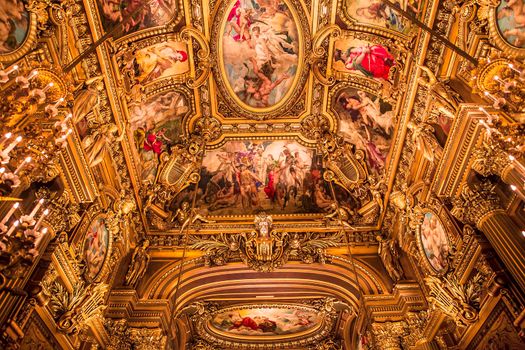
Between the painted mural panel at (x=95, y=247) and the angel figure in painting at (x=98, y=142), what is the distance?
4.22ft

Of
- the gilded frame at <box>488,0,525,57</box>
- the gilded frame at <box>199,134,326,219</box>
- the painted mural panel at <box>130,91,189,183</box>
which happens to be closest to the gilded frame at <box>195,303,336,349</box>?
the gilded frame at <box>199,134,326,219</box>

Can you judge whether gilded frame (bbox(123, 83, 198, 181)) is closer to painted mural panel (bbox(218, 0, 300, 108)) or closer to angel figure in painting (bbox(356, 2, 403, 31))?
painted mural panel (bbox(218, 0, 300, 108))

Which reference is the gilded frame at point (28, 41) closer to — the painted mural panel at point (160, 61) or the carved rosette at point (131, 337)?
the painted mural panel at point (160, 61)

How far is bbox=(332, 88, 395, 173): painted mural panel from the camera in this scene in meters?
9.91

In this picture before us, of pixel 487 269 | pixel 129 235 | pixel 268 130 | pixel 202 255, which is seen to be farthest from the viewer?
pixel 268 130

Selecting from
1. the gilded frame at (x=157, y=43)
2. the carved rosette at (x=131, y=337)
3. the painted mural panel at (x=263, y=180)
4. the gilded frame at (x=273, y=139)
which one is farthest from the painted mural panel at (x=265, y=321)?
the gilded frame at (x=157, y=43)

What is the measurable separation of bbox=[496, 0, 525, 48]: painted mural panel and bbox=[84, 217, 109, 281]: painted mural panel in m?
7.72

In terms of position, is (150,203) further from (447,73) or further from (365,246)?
(447,73)

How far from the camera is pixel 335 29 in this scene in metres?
9.34

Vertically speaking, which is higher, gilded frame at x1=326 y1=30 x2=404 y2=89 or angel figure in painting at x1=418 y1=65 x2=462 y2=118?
gilded frame at x1=326 y1=30 x2=404 y2=89

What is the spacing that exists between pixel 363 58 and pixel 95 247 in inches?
284

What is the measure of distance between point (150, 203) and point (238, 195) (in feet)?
8.53

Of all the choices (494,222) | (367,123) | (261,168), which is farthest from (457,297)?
(261,168)

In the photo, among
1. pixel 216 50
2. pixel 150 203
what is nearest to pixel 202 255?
pixel 150 203
